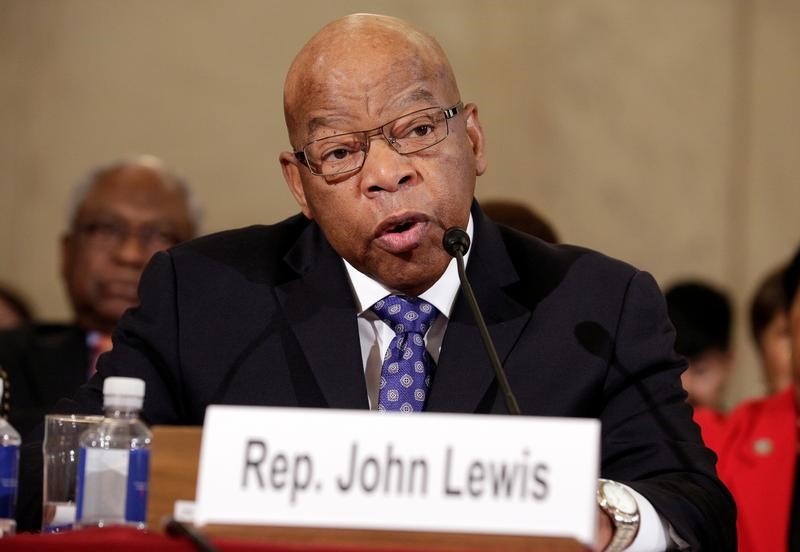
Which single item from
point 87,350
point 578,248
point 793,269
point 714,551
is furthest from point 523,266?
point 87,350

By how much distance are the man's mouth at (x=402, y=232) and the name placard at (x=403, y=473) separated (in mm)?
850

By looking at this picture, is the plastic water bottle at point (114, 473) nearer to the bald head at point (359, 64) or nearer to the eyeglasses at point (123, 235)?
the bald head at point (359, 64)

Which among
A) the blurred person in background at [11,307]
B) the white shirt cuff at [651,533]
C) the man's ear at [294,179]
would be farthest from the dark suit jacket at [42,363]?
the white shirt cuff at [651,533]

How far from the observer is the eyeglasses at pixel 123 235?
421 centimetres

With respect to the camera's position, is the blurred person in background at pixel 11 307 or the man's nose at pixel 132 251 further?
the blurred person in background at pixel 11 307

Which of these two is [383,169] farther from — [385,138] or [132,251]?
[132,251]

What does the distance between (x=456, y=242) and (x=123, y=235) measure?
2.47 metres

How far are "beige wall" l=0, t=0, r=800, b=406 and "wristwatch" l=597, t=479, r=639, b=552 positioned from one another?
11.4ft

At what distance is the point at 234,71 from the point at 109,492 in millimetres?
3797

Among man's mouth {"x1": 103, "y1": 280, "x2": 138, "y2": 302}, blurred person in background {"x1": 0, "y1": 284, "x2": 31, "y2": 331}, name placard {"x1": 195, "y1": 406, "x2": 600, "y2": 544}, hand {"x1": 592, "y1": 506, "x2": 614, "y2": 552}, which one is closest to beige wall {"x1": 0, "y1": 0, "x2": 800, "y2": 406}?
blurred person in background {"x1": 0, "y1": 284, "x2": 31, "y2": 331}

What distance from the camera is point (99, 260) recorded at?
4.17m

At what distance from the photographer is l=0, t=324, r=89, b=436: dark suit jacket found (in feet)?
12.6

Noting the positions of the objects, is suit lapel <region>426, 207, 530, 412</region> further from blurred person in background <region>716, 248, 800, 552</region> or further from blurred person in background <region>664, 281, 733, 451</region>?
blurred person in background <region>664, 281, 733, 451</region>

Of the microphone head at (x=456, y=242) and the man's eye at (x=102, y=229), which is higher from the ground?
the man's eye at (x=102, y=229)
